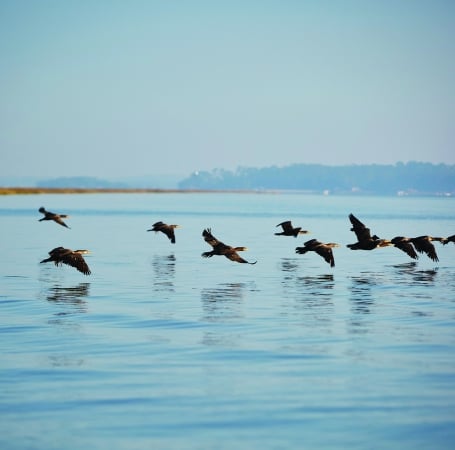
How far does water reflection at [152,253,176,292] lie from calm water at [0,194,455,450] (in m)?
0.16

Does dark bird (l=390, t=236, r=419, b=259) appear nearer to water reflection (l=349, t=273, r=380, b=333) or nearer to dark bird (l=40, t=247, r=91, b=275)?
water reflection (l=349, t=273, r=380, b=333)

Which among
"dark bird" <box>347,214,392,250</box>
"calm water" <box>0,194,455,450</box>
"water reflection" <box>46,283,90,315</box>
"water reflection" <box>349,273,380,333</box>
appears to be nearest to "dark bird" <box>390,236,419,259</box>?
"dark bird" <box>347,214,392,250</box>

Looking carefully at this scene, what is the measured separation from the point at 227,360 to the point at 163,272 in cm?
1689

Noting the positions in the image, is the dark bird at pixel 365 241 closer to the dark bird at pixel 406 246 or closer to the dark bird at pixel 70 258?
the dark bird at pixel 406 246

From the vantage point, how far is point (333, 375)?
15.8 meters

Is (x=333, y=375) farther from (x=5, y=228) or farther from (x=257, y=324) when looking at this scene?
(x=5, y=228)

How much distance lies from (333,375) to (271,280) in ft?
50.3

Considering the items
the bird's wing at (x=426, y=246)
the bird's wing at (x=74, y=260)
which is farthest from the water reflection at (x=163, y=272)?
the bird's wing at (x=426, y=246)

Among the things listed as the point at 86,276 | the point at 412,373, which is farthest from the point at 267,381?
the point at 86,276

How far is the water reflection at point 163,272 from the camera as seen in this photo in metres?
29.0

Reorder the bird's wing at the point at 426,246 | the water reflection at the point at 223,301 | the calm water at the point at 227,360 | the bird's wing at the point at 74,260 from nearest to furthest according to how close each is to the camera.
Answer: the calm water at the point at 227,360 → the water reflection at the point at 223,301 → the bird's wing at the point at 74,260 → the bird's wing at the point at 426,246

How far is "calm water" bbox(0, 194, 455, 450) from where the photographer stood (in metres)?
12.8

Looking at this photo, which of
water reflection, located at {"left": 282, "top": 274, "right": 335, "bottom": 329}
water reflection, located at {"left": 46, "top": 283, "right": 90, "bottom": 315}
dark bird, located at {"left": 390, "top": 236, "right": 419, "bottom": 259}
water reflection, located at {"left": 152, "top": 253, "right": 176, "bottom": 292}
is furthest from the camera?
dark bird, located at {"left": 390, "top": 236, "right": 419, "bottom": 259}

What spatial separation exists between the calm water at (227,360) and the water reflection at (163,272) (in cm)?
16
